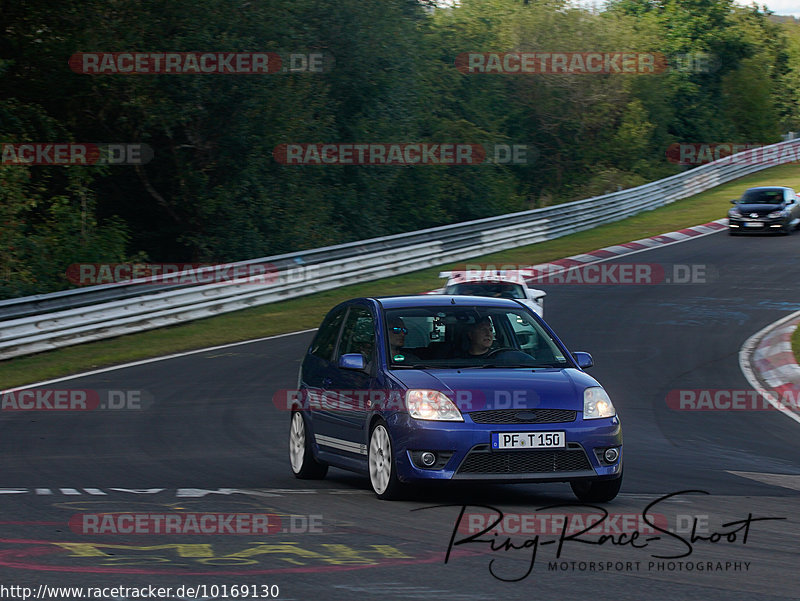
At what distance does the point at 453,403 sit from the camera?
314 inches

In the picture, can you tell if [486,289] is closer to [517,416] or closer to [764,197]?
[517,416]

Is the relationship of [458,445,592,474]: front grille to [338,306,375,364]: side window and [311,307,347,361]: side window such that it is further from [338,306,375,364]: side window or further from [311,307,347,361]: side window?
[311,307,347,361]: side window

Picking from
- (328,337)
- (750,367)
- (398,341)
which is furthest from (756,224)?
(398,341)

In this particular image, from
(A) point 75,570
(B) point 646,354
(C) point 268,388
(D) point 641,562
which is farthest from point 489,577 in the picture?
(B) point 646,354

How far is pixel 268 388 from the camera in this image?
15.7m

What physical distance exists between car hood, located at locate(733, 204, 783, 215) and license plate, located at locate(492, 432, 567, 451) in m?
29.6

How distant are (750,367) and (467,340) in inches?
386

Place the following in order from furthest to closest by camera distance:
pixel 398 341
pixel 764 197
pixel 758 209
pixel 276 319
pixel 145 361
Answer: pixel 764 197, pixel 758 209, pixel 276 319, pixel 145 361, pixel 398 341

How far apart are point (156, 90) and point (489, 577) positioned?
26.4m

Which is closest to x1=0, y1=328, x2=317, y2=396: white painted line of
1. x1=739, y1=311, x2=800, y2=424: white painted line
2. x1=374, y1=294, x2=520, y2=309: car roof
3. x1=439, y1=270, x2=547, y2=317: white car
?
x1=439, y1=270, x2=547, y2=317: white car

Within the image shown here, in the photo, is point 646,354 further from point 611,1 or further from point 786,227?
point 611,1

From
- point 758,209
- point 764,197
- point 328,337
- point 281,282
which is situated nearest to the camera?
point 328,337

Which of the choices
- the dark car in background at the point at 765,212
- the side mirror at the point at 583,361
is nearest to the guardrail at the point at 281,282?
the dark car in background at the point at 765,212

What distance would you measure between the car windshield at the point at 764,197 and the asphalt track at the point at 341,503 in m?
19.4
